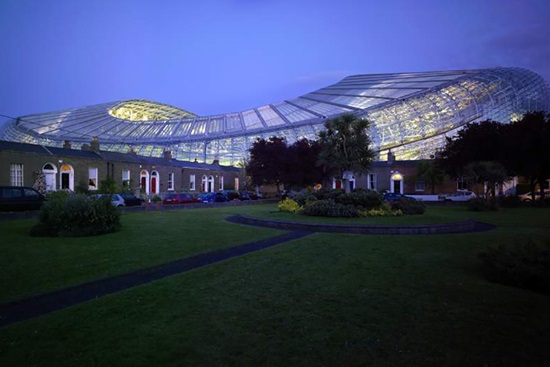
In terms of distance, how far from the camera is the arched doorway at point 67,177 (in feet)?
98.8

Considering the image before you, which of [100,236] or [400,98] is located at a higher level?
[400,98]

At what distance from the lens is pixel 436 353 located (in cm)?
406

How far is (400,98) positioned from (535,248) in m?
61.8

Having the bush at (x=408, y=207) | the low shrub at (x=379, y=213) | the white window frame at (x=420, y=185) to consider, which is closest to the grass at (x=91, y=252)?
the low shrub at (x=379, y=213)

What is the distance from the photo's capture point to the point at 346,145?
80.2 feet

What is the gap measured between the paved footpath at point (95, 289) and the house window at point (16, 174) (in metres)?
23.8

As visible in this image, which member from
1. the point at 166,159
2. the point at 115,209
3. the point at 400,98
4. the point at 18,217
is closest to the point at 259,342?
the point at 115,209

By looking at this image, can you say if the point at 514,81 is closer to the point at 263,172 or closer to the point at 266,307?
the point at 263,172

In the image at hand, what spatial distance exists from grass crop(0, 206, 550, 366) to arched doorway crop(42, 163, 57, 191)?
26474mm

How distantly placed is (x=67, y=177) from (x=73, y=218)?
66.8 feet

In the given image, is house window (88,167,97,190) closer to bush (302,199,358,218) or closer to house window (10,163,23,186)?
house window (10,163,23,186)

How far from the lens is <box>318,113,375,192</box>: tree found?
2427cm

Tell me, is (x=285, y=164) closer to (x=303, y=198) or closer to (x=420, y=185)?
(x=303, y=198)

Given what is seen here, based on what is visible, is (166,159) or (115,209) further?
A: (166,159)
